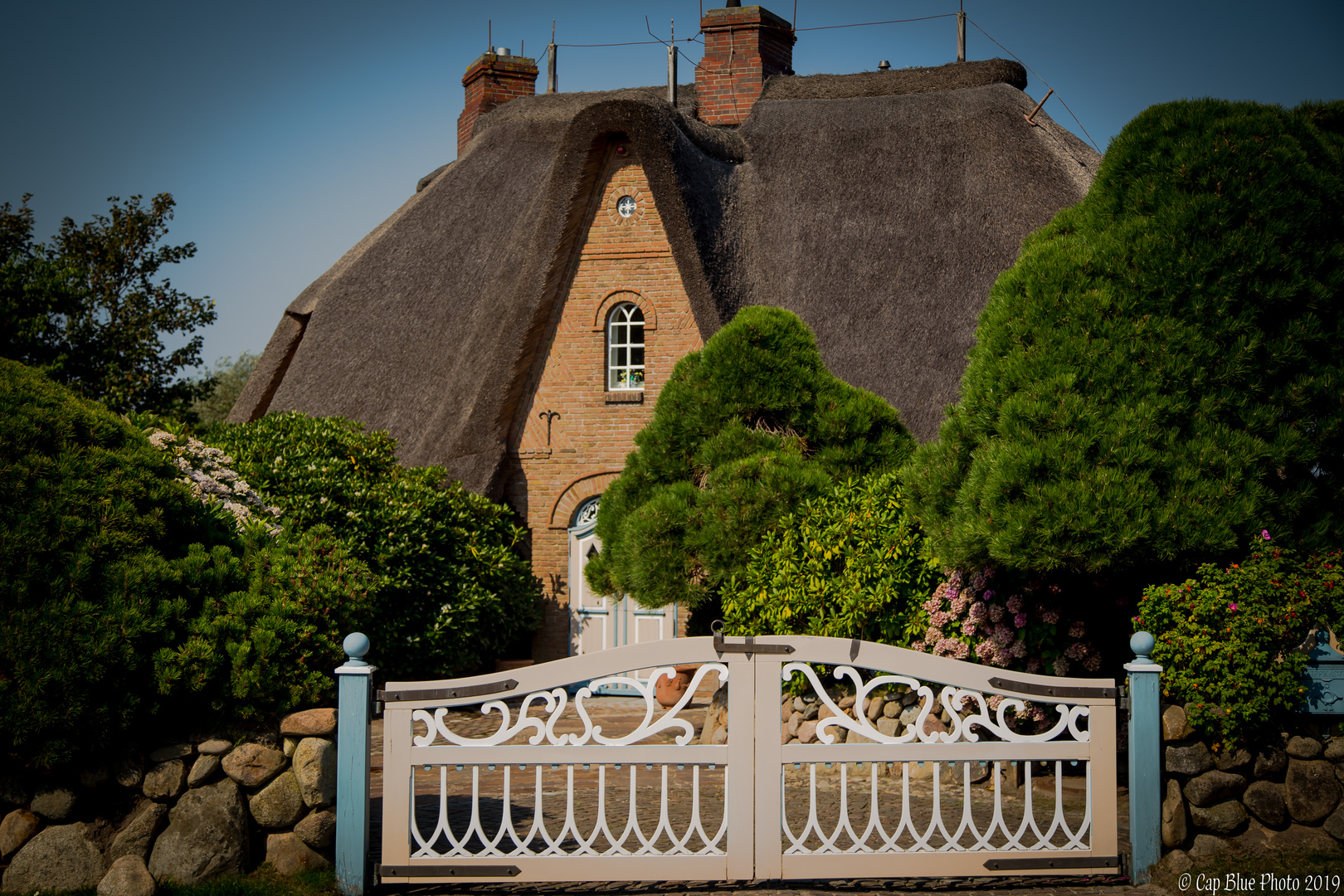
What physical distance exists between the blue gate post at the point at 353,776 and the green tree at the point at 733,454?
4.08 meters

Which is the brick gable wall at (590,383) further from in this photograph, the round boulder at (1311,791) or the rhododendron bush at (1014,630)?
the round boulder at (1311,791)

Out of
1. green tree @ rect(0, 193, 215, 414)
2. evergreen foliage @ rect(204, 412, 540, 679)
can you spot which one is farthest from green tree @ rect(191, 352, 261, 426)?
evergreen foliage @ rect(204, 412, 540, 679)

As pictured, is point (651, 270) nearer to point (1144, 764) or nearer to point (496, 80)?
point (496, 80)

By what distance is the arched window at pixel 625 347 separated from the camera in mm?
13016

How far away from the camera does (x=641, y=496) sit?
9.57 meters

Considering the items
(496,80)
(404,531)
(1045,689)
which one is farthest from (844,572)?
(496,80)

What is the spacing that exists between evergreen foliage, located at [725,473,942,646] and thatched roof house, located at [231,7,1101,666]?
363 centimetres

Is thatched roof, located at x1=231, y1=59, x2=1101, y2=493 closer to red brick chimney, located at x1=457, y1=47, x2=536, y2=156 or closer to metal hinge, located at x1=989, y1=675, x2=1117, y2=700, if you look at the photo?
red brick chimney, located at x1=457, y1=47, x2=536, y2=156

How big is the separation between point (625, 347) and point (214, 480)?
6233mm

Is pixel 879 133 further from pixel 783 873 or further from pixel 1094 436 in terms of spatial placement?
pixel 783 873

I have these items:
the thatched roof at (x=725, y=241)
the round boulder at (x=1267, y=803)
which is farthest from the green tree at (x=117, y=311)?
the round boulder at (x=1267, y=803)

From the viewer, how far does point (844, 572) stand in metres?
8.23

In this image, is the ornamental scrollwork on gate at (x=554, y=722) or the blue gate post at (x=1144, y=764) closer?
the ornamental scrollwork on gate at (x=554, y=722)

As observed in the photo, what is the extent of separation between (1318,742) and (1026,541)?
1.72m
